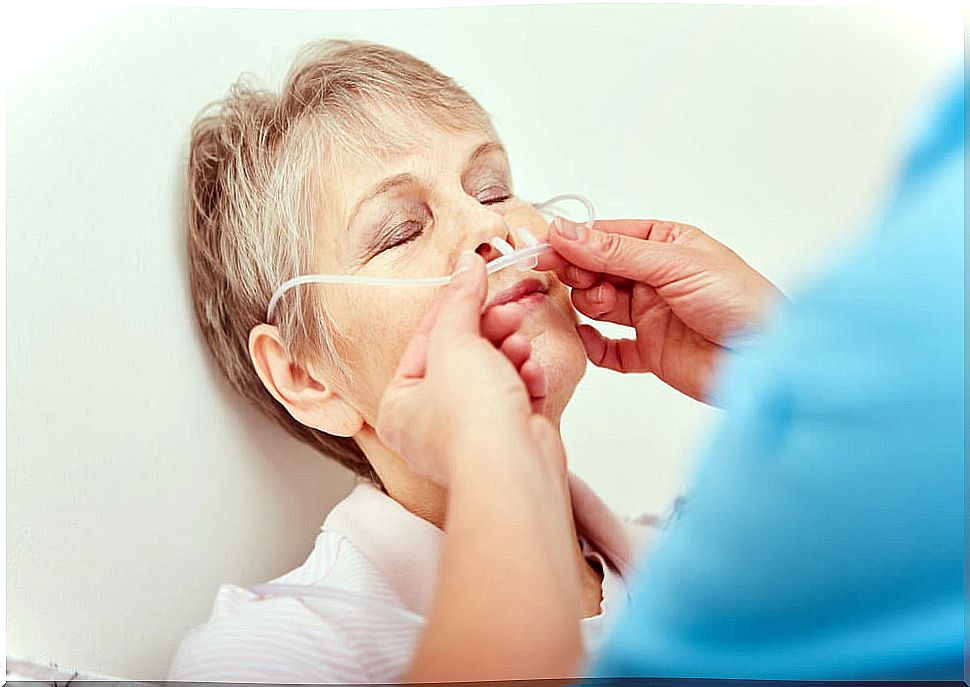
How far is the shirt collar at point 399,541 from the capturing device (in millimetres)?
Result: 875

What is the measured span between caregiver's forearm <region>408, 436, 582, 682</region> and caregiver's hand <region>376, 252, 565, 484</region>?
18mm

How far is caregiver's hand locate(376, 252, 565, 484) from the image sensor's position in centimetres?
64

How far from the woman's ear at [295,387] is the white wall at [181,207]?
40mm

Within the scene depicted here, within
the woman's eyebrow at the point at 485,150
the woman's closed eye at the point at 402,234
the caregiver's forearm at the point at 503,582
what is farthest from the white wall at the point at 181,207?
the caregiver's forearm at the point at 503,582

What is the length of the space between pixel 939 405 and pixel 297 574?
1.74 ft

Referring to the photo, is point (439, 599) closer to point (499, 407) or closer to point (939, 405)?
point (499, 407)

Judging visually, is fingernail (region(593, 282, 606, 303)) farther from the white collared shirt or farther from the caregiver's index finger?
the white collared shirt

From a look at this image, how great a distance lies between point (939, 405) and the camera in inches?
20.2

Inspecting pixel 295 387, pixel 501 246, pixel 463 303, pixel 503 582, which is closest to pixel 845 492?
pixel 503 582

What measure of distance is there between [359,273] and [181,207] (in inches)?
6.8

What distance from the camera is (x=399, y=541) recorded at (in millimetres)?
899

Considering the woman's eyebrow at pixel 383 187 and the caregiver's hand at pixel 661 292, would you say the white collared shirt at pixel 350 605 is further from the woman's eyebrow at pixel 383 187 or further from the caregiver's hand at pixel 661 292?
the woman's eyebrow at pixel 383 187

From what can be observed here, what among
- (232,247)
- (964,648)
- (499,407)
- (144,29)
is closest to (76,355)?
(232,247)

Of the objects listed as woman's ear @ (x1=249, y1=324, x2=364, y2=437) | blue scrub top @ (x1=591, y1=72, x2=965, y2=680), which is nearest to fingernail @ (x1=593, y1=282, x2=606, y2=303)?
woman's ear @ (x1=249, y1=324, x2=364, y2=437)
